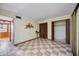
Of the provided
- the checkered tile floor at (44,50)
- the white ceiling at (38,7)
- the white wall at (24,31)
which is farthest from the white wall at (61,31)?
the white wall at (24,31)

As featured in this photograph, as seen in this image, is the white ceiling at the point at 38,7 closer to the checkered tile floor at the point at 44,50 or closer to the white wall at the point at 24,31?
the white wall at the point at 24,31

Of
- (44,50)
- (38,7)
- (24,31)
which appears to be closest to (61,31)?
(44,50)

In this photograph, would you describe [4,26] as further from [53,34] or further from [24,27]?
[53,34]

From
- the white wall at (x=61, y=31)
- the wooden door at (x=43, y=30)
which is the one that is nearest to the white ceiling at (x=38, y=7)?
the white wall at (x=61, y=31)

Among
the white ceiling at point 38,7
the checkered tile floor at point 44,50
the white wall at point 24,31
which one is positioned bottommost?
the checkered tile floor at point 44,50

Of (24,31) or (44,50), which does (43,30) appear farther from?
(44,50)

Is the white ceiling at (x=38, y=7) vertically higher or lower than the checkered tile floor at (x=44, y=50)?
higher

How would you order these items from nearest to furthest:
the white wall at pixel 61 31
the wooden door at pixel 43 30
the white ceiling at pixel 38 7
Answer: the white ceiling at pixel 38 7
the white wall at pixel 61 31
the wooden door at pixel 43 30

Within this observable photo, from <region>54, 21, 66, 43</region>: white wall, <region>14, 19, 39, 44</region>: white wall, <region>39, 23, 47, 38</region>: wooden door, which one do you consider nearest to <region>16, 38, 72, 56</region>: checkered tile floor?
<region>54, 21, 66, 43</region>: white wall

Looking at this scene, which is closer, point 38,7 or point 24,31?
point 38,7

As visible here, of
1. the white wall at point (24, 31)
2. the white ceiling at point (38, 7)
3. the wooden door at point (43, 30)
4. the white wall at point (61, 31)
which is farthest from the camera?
the wooden door at point (43, 30)

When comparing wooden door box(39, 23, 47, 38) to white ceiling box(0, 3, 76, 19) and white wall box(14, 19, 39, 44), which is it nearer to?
white wall box(14, 19, 39, 44)

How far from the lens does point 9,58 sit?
4.25 feet

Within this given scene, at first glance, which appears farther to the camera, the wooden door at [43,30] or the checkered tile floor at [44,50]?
the wooden door at [43,30]
